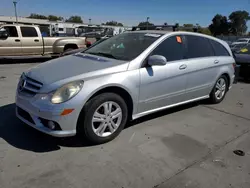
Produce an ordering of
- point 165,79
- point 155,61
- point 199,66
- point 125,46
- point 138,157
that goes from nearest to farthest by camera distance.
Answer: point 138,157 → point 155,61 → point 165,79 → point 125,46 → point 199,66

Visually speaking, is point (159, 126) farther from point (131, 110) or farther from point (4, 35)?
point (4, 35)

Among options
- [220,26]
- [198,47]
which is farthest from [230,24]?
[198,47]

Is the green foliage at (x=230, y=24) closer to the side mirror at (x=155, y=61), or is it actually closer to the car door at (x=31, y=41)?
the car door at (x=31, y=41)

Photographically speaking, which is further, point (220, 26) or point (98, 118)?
point (220, 26)

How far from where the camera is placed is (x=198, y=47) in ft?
14.8

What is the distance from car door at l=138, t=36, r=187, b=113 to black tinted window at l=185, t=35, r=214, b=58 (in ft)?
0.80

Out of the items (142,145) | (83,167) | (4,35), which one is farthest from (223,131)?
(4,35)

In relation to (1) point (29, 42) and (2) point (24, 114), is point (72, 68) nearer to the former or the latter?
(2) point (24, 114)

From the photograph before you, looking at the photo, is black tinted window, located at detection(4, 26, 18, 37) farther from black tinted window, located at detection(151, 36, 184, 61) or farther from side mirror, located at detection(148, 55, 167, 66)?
side mirror, located at detection(148, 55, 167, 66)

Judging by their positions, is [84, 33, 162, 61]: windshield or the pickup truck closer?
[84, 33, 162, 61]: windshield

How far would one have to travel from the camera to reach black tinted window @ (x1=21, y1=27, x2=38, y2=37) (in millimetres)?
10573

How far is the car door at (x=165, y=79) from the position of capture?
138 inches

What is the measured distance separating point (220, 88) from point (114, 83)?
3.10 m

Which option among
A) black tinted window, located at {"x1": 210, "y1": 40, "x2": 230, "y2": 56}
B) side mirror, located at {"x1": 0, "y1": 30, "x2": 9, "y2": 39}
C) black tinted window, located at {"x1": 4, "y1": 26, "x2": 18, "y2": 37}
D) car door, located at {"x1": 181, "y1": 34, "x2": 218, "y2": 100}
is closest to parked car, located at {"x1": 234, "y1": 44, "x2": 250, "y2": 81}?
black tinted window, located at {"x1": 210, "y1": 40, "x2": 230, "y2": 56}
